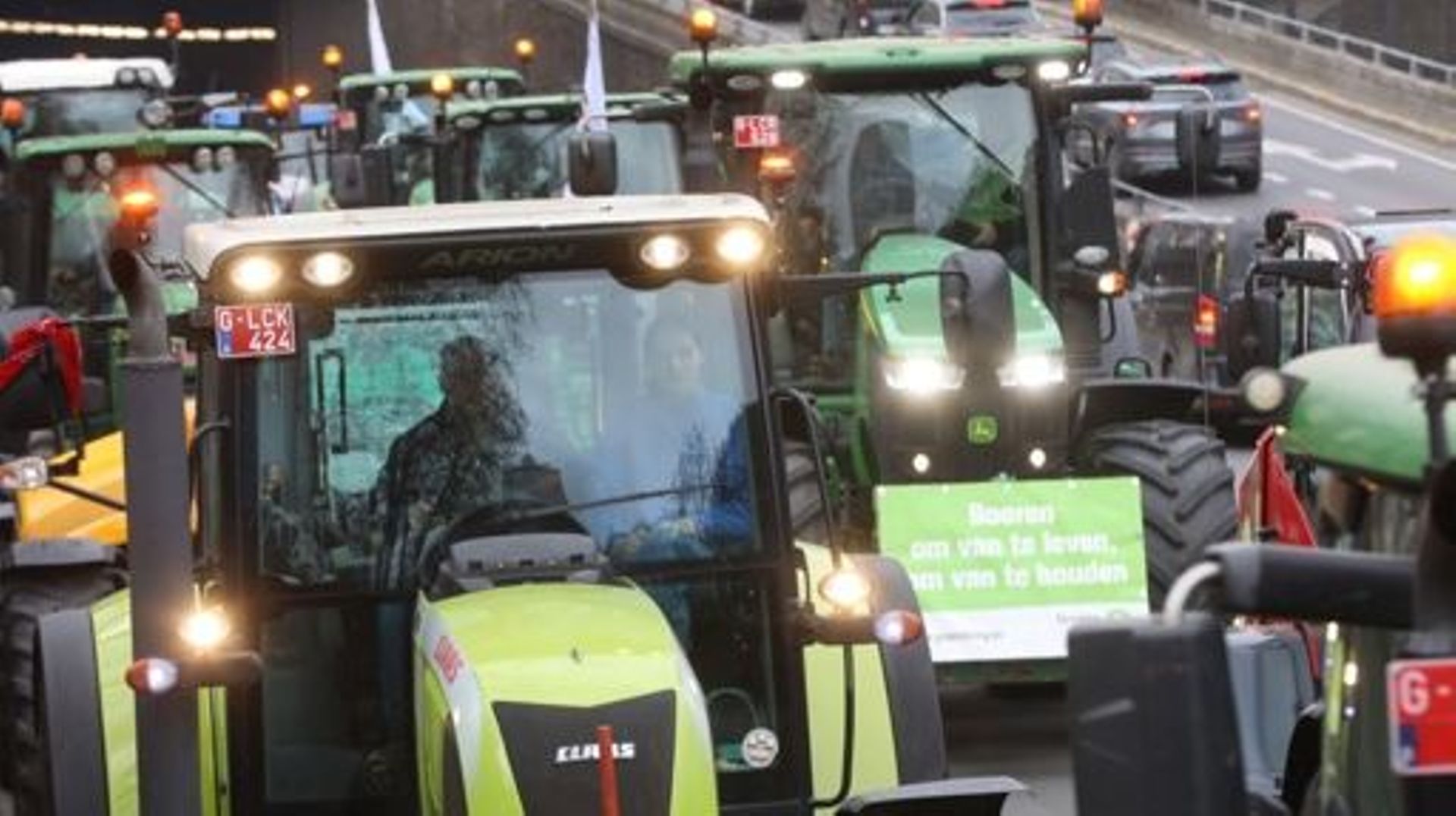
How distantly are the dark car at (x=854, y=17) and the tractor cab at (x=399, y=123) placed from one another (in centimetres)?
1451

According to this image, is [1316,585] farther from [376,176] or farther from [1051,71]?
[376,176]

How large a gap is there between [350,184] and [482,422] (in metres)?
16.1

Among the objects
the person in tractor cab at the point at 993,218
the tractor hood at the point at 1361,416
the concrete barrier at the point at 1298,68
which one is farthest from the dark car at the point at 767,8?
the tractor hood at the point at 1361,416

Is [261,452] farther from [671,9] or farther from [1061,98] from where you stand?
[671,9]

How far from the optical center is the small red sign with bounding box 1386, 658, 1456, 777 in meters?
3.86

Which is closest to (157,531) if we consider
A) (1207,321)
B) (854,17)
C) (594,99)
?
(594,99)

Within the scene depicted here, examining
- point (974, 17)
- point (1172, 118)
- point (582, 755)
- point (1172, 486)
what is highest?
point (974, 17)

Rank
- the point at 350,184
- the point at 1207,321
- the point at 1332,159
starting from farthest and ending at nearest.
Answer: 1. the point at 1332,159
2. the point at 350,184
3. the point at 1207,321

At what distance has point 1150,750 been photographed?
3846mm

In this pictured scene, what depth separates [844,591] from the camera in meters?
8.35

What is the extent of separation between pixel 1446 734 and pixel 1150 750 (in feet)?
1.13

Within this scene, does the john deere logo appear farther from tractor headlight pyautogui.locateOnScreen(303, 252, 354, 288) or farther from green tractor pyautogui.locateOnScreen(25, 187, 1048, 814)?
tractor headlight pyautogui.locateOnScreen(303, 252, 354, 288)

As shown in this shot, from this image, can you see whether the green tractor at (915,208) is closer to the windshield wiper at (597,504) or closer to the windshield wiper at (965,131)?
the windshield wiper at (965,131)

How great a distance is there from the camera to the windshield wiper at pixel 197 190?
18328 mm
